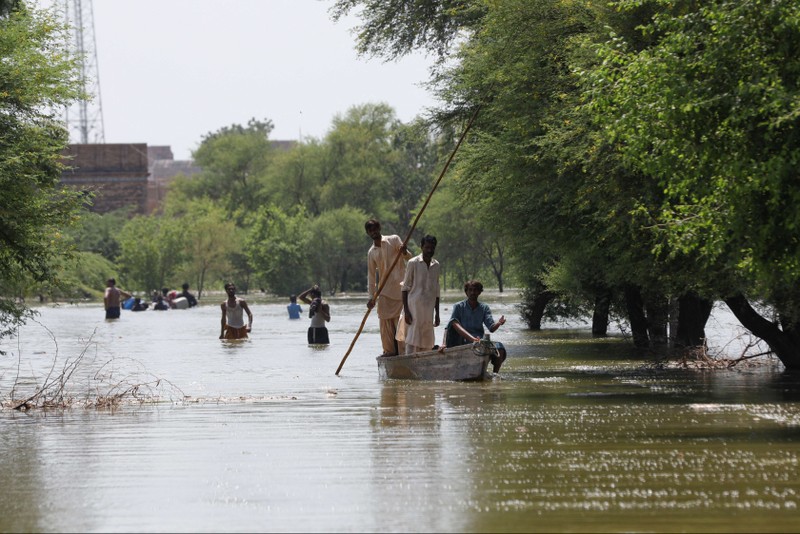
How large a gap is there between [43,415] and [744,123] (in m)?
7.93

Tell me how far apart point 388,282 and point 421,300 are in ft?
3.75

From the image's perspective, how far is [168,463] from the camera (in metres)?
11.0

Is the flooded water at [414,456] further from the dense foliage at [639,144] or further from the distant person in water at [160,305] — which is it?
the distant person in water at [160,305]

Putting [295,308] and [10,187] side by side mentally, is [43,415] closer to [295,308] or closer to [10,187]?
[10,187]

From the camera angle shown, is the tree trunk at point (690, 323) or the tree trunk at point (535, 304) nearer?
the tree trunk at point (690, 323)

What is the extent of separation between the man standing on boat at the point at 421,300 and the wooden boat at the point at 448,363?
372 mm

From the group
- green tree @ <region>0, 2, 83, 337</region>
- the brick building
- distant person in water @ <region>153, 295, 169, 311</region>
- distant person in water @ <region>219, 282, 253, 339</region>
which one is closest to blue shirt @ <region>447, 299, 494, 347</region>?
green tree @ <region>0, 2, 83, 337</region>

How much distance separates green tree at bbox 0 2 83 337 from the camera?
67.9 feet

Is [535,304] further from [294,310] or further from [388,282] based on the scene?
[388,282]

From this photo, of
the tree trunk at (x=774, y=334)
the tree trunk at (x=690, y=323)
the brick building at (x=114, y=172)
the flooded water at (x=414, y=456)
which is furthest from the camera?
the brick building at (x=114, y=172)

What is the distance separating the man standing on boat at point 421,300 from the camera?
1848cm

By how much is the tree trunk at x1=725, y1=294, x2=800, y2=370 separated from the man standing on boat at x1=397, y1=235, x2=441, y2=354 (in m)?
4.57

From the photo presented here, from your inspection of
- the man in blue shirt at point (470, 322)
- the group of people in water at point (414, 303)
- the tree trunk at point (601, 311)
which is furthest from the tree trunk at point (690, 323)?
the man in blue shirt at point (470, 322)

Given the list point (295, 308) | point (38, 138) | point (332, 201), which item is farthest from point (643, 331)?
point (332, 201)
